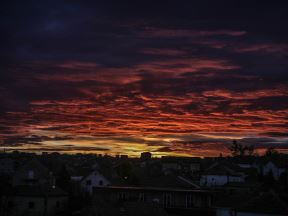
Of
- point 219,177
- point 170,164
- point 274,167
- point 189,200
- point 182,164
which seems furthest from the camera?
point 182,164

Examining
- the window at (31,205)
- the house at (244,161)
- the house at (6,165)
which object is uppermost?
the house at (244,161)

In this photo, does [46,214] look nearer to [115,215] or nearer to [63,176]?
[115,215]

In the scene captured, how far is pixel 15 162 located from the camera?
115625 millimetres

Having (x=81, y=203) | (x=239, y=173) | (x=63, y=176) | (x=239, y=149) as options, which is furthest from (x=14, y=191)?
(x=239, y=149)

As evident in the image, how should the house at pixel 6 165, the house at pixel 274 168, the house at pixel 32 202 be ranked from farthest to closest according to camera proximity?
the house at pixel 6 165 → the house at pixel 274 168 → the house at pixel 32 202

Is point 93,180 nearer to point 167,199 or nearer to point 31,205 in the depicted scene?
point 167,199

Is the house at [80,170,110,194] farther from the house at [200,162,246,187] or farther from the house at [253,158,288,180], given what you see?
the house at [253,158,288,180]

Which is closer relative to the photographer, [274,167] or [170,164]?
[274,167]

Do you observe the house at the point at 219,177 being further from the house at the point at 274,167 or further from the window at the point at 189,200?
the window at the point at 189,200

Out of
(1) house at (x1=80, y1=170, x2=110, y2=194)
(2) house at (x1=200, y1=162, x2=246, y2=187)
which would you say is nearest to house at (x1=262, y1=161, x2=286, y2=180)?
(2) house at (x1=200, y1=162, x2=246, y2=187)

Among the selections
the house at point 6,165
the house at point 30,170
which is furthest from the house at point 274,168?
the house at point 6,165

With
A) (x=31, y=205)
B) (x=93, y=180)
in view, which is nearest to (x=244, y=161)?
(x=93, y=180)

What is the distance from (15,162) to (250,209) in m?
84.5

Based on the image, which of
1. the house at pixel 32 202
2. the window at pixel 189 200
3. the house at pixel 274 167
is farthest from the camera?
the house at pixel 274 167
